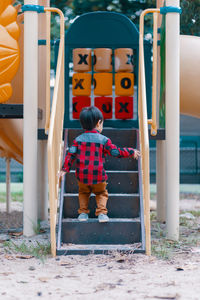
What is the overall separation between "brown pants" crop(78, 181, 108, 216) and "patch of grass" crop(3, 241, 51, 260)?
0.50m

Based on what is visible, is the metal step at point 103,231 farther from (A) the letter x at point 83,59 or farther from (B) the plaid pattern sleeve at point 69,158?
(A) the letter x at point 83,59

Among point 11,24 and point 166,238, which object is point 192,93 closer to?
point 166,238

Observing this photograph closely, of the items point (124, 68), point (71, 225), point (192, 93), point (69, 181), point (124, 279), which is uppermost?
point (124, 68)

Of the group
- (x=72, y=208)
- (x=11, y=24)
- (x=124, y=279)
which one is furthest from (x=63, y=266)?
(x=11, y=24)

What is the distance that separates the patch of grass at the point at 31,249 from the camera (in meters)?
4.18

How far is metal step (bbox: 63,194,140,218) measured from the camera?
15.3 ft

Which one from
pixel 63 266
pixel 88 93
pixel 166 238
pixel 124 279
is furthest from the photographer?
pixel 88 93

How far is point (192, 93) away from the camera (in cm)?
602

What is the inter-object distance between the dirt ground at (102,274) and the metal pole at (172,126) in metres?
0.36

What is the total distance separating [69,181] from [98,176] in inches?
25.0

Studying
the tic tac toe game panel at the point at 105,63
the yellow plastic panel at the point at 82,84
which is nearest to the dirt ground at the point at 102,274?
the tic tac toe game panel at the point at 105,63

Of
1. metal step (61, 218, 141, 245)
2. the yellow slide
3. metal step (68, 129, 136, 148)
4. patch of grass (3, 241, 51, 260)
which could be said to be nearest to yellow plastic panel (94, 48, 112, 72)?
the yellow slide

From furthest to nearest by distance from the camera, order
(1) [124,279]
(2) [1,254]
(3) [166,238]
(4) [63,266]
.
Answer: (3) [166,238] < (2) [1,254] < (4) [63,266] < (1) [124,279]

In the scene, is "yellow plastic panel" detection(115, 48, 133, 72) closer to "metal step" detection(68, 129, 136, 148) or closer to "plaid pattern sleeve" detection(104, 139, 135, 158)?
"metal step" detection(68, 129, 136, 148)
